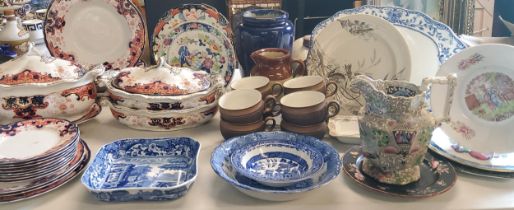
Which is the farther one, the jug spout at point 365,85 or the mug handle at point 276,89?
the mug handle at point 276,89

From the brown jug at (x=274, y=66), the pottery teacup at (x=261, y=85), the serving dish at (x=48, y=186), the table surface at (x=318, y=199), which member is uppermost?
the brown jug at (x=274, y=66)

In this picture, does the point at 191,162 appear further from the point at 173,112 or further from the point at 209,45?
the point at 209,45

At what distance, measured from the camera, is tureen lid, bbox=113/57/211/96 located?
3.12 feet

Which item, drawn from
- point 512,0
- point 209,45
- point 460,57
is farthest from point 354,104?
point 512,0

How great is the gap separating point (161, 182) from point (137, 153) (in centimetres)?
11

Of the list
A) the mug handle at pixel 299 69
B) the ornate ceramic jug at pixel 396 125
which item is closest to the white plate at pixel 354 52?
the mug handle at pixel 299 69

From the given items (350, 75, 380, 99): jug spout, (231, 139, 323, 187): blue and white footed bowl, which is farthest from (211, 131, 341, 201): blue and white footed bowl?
(350, 75, 380, 99): jug spout

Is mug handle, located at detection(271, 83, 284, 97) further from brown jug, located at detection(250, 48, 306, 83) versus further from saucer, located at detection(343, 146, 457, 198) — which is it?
saucer, located at detection(343, 146, 457, 198)

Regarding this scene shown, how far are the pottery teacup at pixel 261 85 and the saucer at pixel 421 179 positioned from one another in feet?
0.72

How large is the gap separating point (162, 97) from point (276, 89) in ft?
0.76

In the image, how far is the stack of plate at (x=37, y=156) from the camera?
752 millimetres

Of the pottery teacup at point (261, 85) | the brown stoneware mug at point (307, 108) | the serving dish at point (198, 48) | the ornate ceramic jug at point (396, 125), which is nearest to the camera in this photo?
the ornate ceramic jug at point (396, 125)

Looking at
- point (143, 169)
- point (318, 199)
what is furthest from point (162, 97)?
point (318, 199)

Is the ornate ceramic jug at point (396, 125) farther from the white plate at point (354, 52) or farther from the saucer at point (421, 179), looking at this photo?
the white plate at point (354, 52)
